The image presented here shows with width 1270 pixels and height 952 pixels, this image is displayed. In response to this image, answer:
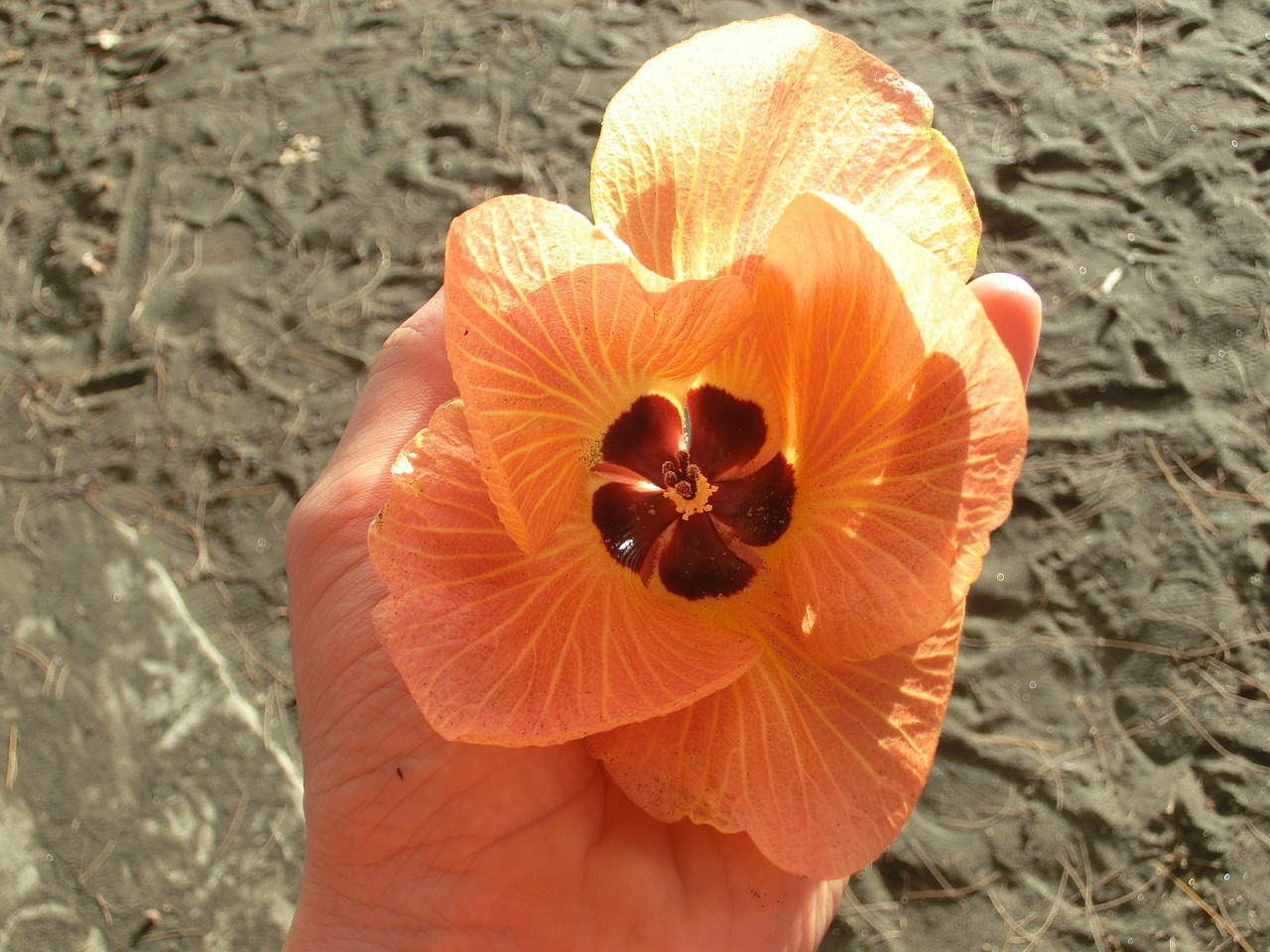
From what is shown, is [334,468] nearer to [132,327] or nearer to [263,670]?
[263,670]

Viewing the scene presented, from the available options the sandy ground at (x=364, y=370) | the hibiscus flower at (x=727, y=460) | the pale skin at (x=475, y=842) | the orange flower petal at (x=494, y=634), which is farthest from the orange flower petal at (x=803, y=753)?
the sandy ground at (x=364, y=370)

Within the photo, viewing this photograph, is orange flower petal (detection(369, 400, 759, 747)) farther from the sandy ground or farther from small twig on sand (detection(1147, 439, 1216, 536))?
small twig on sand (detection(1147, 439, 1216, 536))

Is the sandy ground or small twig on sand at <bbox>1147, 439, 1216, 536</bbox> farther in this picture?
small twig on sand at <bbox>1147, 439, 1216, 536</bbox>

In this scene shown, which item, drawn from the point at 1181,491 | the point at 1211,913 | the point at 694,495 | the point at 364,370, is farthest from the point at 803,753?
the point at 364,370

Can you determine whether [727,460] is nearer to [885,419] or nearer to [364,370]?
[885,419]

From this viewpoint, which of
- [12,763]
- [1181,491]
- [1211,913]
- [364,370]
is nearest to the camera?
[1211,913]

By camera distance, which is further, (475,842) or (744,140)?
(475,842)

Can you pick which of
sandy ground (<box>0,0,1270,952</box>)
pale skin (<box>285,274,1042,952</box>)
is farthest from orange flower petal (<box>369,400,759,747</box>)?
sandy ground (<box>0,0,1270,952</box>)
